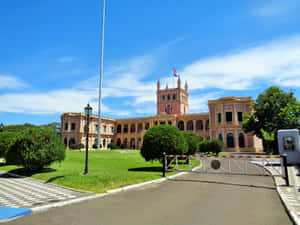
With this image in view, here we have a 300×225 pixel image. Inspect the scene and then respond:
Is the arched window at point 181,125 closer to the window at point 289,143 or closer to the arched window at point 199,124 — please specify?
the arched window at point 199,124

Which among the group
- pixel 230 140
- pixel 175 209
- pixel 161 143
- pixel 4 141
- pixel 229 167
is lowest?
pixel 175 209

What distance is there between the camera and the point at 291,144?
56.8 ft

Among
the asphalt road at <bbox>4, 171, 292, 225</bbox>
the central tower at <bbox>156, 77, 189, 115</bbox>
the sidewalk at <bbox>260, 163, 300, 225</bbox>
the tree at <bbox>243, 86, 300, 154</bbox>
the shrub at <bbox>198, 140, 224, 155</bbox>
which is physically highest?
the central tower at <bbox>156, 77, 189, 115</bbox>

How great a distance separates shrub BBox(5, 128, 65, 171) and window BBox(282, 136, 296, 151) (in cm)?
1736

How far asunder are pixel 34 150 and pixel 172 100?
2585 inches

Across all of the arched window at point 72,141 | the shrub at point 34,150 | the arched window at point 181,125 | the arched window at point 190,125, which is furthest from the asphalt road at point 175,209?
the arched window at point 181,125

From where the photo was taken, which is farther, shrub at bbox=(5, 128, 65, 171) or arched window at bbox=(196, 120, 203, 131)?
arched window at bbox=(196, 120, 203, 131)

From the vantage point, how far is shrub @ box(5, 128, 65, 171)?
12258 mm

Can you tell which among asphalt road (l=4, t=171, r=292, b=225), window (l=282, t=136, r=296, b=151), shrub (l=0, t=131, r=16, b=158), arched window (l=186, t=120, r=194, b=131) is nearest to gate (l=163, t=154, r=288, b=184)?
window (l=282, t=136, r=296, b=151)

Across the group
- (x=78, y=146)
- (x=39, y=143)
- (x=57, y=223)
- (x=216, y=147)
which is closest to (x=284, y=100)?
(x=216, y=147)

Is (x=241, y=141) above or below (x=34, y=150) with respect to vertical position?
above

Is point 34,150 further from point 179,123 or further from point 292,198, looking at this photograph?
point 179,123

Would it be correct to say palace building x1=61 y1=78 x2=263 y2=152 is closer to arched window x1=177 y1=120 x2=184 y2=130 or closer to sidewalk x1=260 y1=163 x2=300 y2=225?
arched window x1=177 y1=120 x2=184 y2=130

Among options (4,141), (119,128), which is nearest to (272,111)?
(4,141)
